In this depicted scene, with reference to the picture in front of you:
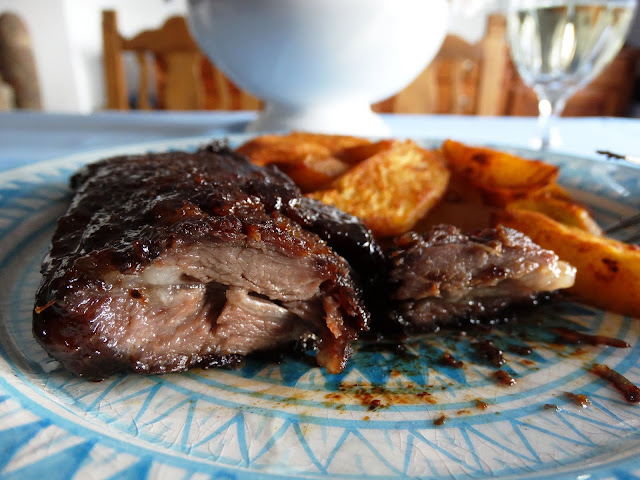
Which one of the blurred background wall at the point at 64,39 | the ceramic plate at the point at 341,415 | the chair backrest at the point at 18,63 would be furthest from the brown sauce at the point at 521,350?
the chair backrest at the point at 18,63

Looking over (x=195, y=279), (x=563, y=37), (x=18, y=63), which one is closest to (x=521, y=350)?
(x=195, y=279)

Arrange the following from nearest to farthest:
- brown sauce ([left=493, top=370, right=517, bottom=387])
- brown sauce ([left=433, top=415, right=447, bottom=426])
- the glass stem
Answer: brown sauce ([left=433, top=415, right=447, bottom=426]), brown sauce ([left=493, top=370, right=517, bottom=387]), the glass stem

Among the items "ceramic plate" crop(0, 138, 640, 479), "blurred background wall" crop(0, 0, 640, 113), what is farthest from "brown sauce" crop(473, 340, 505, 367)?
"blurred background wall" crop(0, 0, 640, 113)

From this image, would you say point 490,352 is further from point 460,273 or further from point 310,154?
point 310,154

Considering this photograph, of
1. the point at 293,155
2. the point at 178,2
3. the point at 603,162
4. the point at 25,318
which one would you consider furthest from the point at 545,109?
the point at 178,2

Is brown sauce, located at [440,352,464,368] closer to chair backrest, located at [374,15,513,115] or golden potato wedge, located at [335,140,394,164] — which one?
golden potato wedge, located at [335,140,394,164]

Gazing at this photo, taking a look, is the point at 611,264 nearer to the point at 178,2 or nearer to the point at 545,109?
the point at 545,109
